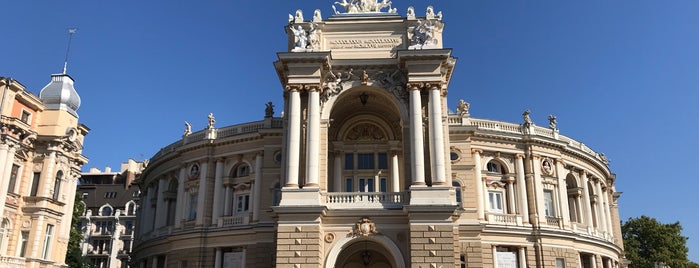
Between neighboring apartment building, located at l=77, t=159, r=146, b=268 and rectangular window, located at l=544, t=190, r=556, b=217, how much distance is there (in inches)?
2556

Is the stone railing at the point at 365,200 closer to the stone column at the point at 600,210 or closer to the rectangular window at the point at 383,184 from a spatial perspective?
the rectangular window at the point at 383,184

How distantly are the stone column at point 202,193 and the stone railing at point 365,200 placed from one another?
16598mm

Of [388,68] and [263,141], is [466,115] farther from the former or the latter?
[263,141]

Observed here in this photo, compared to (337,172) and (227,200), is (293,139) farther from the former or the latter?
(227,200)

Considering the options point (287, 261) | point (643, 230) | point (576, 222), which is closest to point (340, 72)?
point (287, 261)

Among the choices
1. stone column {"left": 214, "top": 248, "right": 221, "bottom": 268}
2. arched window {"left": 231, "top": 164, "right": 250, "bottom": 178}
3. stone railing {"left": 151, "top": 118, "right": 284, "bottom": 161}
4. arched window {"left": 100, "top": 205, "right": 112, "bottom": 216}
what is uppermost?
arched window {"left": 100, "top": 205, "right": 112, "bottom": 216}

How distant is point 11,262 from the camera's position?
33.9 m

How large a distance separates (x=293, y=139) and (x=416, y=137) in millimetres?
6613

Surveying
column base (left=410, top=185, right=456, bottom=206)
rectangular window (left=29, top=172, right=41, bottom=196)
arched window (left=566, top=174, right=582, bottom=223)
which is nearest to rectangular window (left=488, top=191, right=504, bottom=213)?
arched window (left=566, top=174, right=582, bottom=223)

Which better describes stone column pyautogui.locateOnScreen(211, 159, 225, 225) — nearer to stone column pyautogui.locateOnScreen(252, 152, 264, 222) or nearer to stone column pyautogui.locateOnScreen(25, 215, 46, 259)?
stone column pyautogui.locateOnScreen(252, 152, 264, 222)

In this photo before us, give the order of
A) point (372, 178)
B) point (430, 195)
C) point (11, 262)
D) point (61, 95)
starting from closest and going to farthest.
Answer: point (430, 195)
point (11, 262)
point (372, 178)
point (61, 95)

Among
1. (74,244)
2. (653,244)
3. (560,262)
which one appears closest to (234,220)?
(74,244)

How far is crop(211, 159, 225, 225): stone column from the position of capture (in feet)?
141

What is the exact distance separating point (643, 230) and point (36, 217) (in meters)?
58.5
